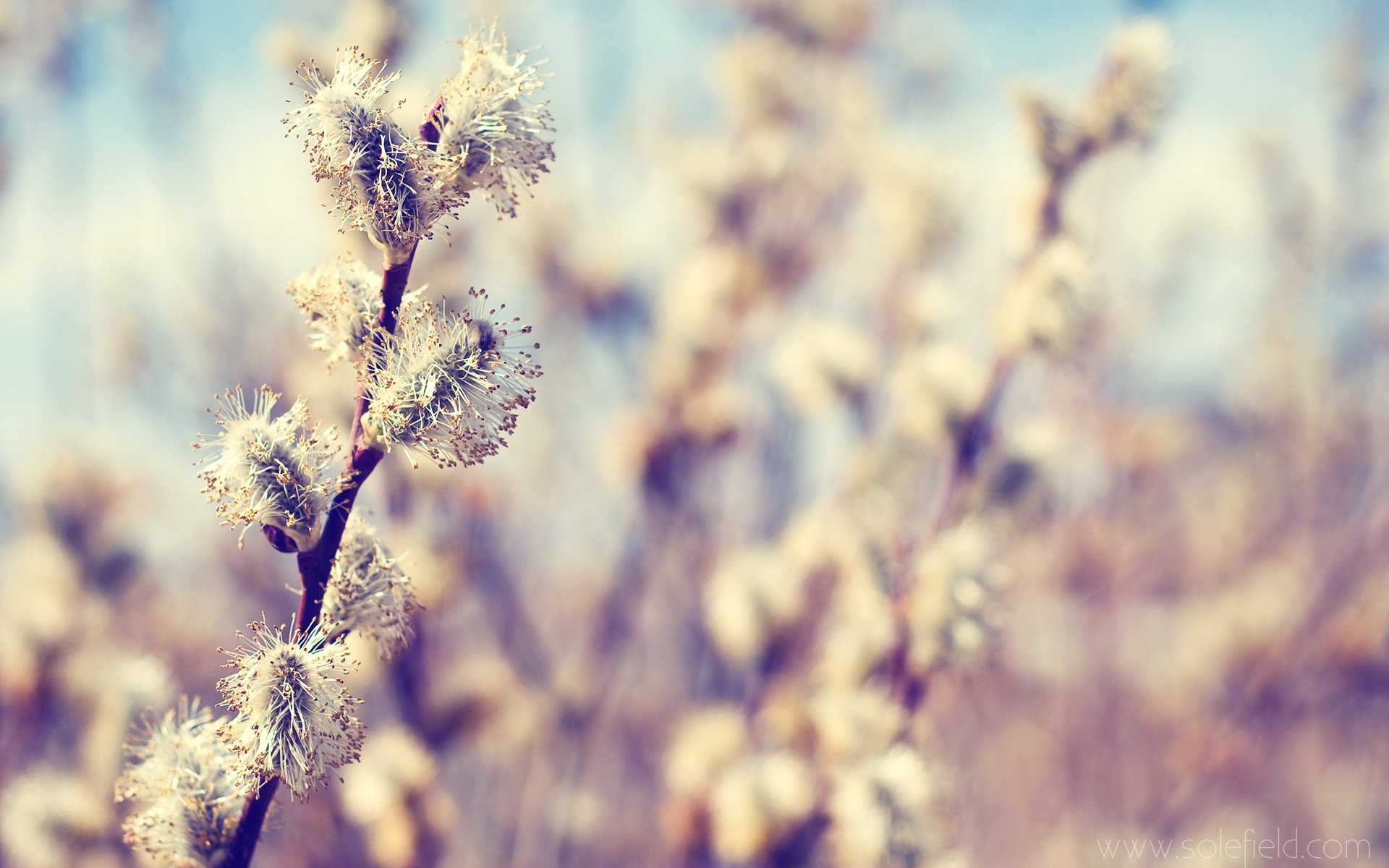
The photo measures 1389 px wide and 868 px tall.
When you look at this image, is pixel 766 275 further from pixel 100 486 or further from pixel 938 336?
pixel 100 486

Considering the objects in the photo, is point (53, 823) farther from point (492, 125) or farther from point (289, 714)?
point (492, 125)

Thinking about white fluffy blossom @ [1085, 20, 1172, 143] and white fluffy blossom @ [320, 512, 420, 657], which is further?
white fluffy blossom @ [1085, 20, 1172, 143]

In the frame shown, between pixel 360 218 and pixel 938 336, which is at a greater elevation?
pixel 938 336

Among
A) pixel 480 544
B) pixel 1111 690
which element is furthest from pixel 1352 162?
pixel 480 544

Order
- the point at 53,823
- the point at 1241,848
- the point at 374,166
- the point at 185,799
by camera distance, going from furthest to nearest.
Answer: the point at 1241,848, the point at 53,823, the point at 185,799, the point at 374,166

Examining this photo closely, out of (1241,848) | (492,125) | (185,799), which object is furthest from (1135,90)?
(1241,848)

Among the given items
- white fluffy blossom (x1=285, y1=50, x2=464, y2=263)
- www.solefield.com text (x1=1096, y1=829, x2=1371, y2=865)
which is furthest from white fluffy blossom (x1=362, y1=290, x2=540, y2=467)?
www.solefield.com text (x1=1096, y1=829, x2=1371, y2=865)

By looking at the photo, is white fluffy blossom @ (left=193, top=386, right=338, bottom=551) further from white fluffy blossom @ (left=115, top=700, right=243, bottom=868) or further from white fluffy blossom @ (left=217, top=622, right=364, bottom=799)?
white fluffy blossom @ (left=115, top=700, right=243, bottom=868)
